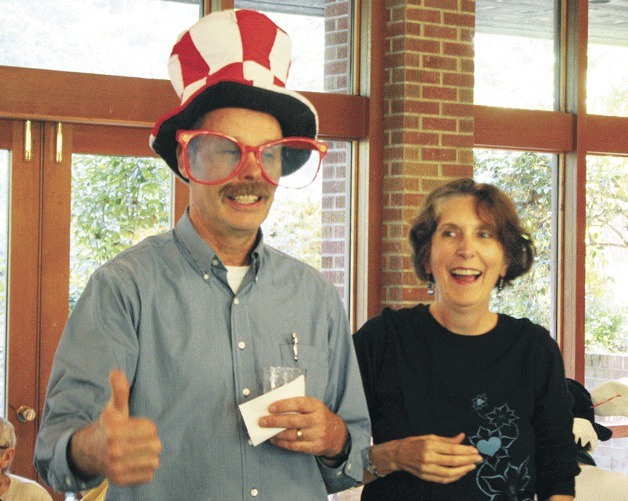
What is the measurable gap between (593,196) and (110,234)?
3.13 metres

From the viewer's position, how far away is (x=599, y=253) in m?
6.24

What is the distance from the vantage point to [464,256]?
2490mm

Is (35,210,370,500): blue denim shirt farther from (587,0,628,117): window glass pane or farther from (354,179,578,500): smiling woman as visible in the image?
(587,0,628,117): window glass pane

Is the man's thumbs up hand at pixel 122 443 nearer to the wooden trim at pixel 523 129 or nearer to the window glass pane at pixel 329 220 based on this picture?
the window glass pane at pixel 329 220

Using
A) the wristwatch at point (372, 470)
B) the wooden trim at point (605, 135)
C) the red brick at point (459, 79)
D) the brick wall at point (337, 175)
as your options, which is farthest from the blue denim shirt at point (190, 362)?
the wooden trim at point (605, 135)

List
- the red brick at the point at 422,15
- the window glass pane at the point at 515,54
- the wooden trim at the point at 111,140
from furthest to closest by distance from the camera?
1. the window glass pane at the point at 515,54
2. the red brick at the point at 422,15
3. the wooden trim at the point at 111,140

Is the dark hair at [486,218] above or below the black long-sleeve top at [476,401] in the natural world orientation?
above

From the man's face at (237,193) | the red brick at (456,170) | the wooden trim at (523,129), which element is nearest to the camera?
the man's face at (237,193)

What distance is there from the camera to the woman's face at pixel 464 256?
247 centimetres

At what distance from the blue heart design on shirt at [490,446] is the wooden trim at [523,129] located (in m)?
3.59

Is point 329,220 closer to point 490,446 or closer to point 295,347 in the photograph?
point 490,446

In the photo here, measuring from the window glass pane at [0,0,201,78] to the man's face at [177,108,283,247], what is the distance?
113 inches

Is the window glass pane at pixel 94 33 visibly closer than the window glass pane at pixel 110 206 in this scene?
Yes

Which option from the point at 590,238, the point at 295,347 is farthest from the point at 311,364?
the point at 590,238
